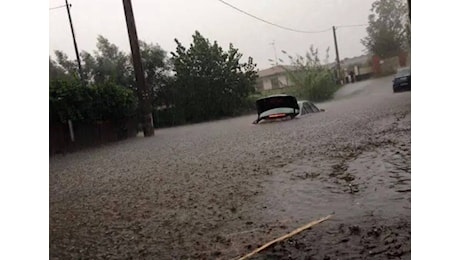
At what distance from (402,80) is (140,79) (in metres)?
0.88

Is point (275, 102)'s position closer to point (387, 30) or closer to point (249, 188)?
point (249, 188)

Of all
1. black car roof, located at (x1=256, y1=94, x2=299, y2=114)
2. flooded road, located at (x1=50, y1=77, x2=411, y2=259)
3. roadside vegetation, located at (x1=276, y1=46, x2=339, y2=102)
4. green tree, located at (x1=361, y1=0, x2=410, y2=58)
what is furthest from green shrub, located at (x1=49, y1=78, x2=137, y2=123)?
green tree, located at (x1=361, y1=0, x2=410, y2=58)

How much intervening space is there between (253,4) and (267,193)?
0.67 m

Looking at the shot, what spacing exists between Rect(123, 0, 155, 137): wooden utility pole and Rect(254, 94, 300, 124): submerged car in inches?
14.7

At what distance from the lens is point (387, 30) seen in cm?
133

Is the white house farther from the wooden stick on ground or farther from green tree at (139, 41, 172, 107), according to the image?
the wooden stick on ground

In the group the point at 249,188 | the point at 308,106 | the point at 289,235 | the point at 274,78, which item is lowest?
the point at 289,235

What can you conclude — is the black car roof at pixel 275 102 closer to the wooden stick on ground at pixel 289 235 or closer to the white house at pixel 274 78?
the white house at pixel 274 78

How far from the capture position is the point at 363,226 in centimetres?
119

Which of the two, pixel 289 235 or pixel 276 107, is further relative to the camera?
pixel 276 107

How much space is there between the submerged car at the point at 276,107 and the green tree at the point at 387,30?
12.3 inches

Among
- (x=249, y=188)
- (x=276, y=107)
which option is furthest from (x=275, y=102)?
(x=249, y=188)

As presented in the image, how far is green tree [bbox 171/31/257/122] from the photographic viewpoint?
1357 millimetres
